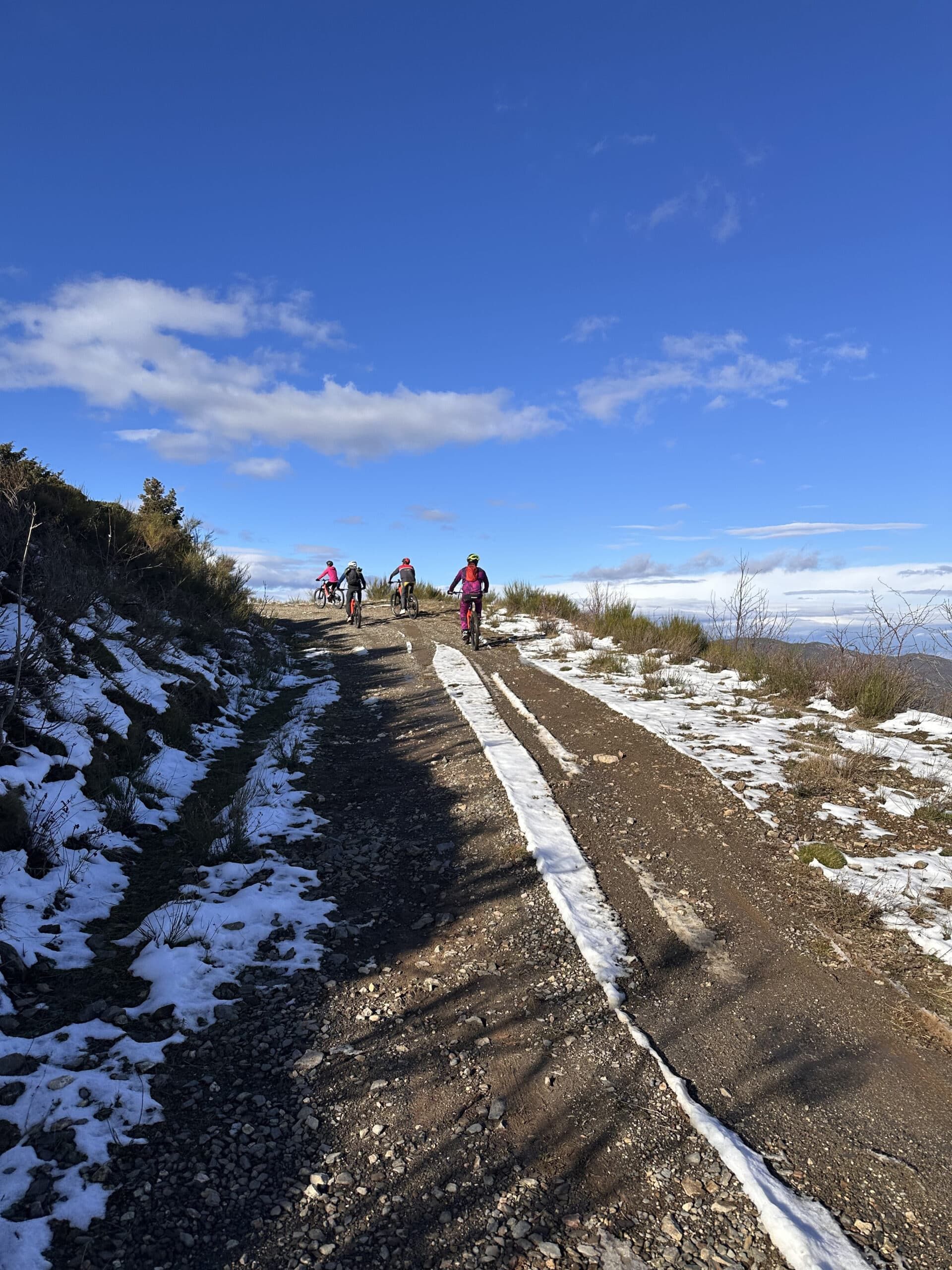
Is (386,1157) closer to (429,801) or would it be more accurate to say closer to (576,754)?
(429,801)

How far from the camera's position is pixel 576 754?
8000 mm

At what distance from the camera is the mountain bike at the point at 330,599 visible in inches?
1093

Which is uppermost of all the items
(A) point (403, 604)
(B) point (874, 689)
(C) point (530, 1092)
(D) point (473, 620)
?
(A) point (403, 604)

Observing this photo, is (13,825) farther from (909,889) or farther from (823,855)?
(909,889)

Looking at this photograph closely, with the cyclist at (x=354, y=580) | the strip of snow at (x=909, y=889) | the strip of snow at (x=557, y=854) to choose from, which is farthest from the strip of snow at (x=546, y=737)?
the cyclist at (x=354, y=580)

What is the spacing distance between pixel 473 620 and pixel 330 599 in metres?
13.2

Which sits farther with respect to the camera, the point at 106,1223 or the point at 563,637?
the point at 563,637

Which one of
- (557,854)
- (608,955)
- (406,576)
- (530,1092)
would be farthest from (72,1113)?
(406,576)

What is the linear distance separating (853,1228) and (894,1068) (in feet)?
3.45

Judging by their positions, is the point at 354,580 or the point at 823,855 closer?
the point at 823,855

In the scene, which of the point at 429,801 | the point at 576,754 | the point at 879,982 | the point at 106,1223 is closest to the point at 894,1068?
the point at 879,982

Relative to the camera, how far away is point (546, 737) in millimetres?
8711

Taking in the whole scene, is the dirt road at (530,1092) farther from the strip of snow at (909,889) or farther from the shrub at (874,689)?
the shrub at (874,689)

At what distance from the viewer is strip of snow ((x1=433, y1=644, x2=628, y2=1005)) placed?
4.07 meters
